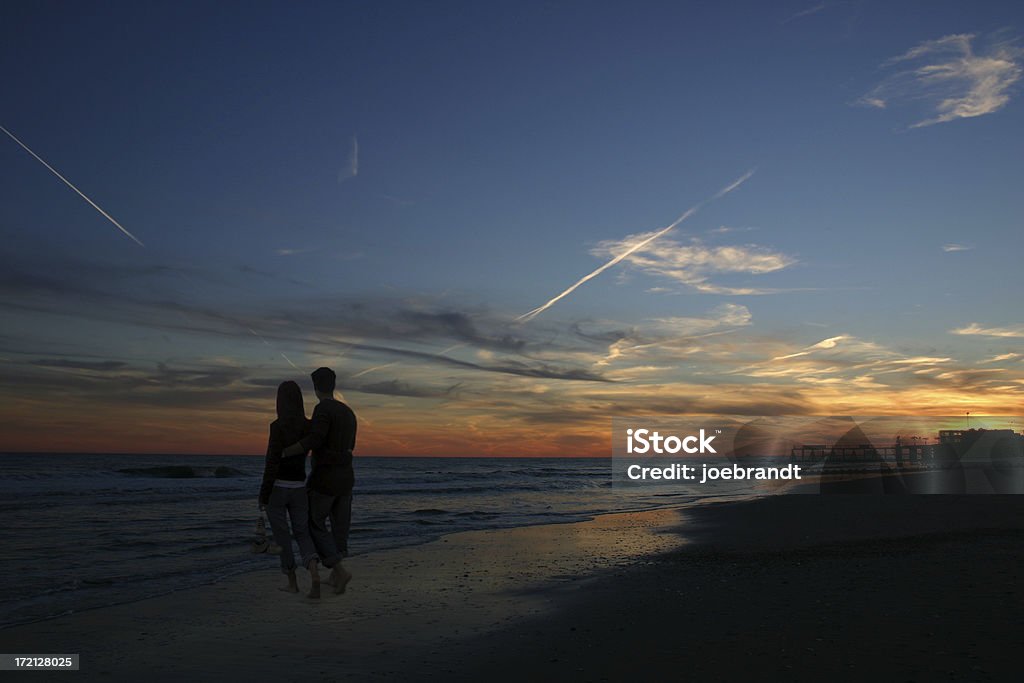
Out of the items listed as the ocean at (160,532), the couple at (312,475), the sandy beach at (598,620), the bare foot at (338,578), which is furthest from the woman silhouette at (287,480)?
the ocean at (160,532)

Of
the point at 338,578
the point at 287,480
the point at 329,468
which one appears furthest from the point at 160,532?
the point at 329,468

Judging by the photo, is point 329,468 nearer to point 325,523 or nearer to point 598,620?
point 325,523

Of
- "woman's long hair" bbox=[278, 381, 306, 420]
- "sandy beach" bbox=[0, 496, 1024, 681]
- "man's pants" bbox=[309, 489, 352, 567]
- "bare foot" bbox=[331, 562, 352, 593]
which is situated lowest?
"sandy beach" bbox=[0, 496, 1024, 681]

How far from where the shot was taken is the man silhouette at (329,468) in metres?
8.09

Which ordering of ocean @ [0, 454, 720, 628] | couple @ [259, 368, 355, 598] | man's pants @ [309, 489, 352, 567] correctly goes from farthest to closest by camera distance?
ocean @ [0, 454, 720, 628] → man's pants @ [309, 489, 352, 567] → couple @ [259, 368, 355, 598]

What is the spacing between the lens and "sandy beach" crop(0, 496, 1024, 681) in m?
6.62

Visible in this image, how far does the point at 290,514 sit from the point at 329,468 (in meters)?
0.61

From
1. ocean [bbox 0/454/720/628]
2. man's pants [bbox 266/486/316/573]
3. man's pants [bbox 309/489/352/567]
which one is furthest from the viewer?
ocean [bbox 0/454/720/628]

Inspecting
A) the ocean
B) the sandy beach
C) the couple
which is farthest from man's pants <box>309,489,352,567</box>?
the ocean

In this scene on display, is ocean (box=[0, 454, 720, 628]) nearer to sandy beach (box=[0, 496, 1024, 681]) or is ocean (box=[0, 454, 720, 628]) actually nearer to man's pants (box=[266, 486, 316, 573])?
sandy beach (box=[0, 496, 1024, 681])

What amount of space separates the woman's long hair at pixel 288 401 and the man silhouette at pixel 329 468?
0.23 meters

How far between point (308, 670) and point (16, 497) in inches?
1346

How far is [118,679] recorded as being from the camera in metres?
6.67

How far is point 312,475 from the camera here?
835 cm
